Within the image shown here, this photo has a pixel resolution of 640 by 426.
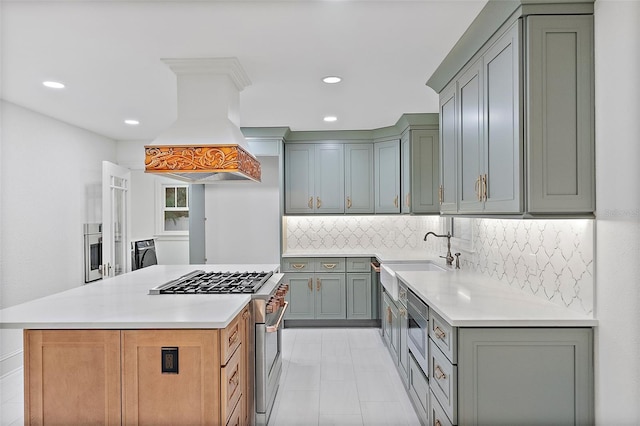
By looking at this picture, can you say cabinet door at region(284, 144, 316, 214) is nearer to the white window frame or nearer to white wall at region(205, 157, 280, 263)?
white wall at region(205, 157, 280, 263)

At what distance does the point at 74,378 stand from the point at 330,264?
10.6ft

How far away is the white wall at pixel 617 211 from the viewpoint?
154cm

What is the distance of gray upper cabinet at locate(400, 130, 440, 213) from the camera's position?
4.33 meters

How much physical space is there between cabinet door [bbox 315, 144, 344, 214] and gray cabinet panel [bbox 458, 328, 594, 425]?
3.35m

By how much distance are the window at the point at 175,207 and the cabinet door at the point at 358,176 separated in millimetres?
3067

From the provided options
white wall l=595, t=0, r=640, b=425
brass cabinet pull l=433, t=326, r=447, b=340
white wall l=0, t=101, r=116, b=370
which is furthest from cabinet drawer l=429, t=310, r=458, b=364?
white wall l=0, t=101, r=116, b=370

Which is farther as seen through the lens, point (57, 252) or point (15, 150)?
point (57, 252)

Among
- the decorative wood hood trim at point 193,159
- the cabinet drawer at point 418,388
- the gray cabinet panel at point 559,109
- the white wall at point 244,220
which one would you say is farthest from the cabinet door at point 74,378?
the white wall at point 244,220

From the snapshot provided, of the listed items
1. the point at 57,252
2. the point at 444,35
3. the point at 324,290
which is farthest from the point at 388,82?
the point at 57,252

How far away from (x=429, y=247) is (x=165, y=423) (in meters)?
3.79

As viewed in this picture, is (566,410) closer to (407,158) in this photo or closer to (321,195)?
(407,158)

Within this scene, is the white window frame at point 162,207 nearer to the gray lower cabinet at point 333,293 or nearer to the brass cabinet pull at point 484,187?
the gray lower cabinet at point 333,293

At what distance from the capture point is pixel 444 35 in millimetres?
2285

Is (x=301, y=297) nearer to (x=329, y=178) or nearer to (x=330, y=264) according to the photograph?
(x=330, y=264)
